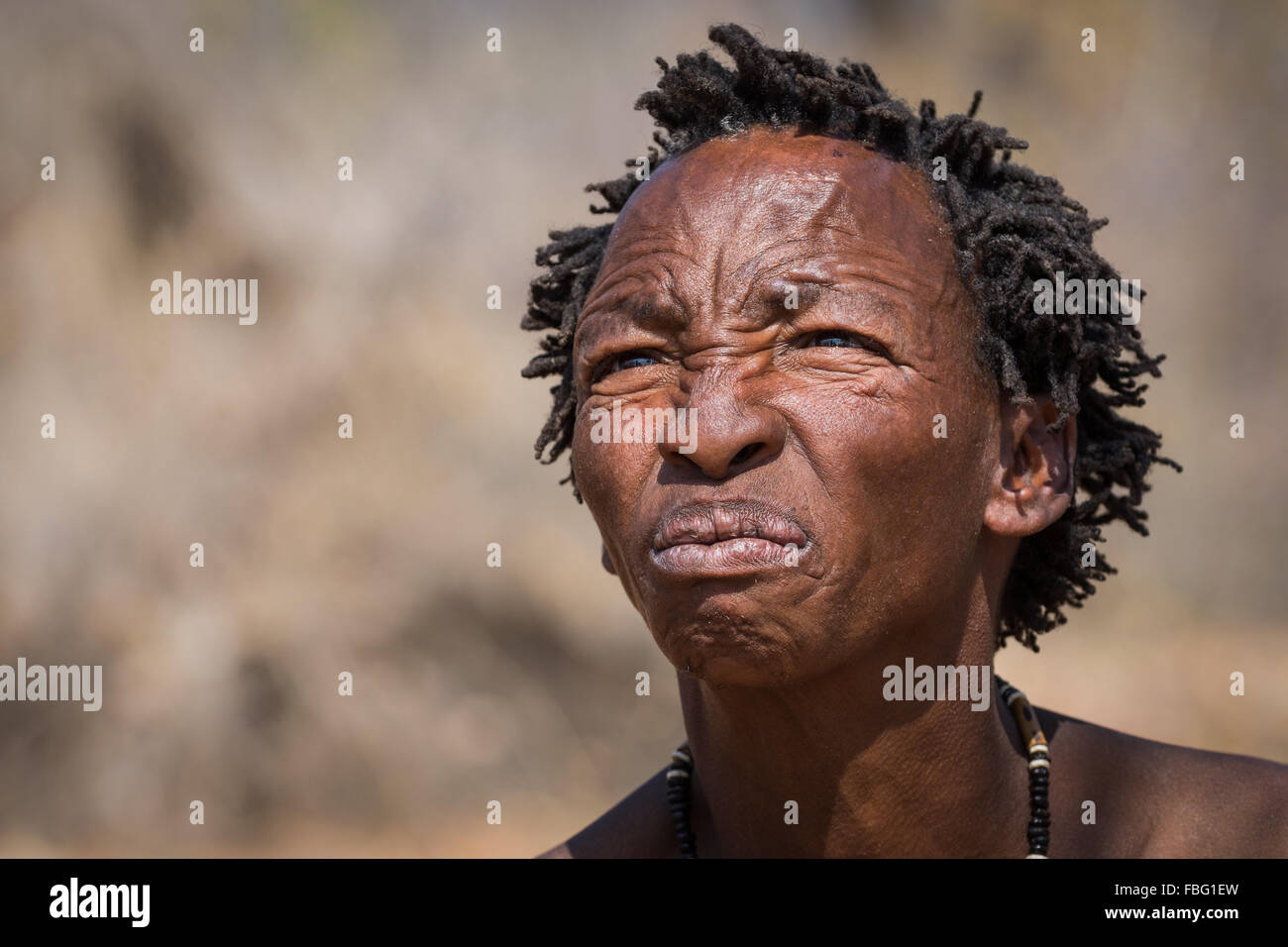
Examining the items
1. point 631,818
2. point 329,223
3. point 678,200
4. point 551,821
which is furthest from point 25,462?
point 678,200

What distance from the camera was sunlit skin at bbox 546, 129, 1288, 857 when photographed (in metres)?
2.93

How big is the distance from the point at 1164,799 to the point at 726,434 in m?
1.49

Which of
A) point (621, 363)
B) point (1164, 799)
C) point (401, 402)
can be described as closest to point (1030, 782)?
point (1164, 799)

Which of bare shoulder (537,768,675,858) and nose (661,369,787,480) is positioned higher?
nose (661,369,787,480)

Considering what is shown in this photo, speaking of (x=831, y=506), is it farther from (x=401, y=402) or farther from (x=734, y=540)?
(x=401, y=402)

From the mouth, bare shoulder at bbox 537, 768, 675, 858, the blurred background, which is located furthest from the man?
the blurred background

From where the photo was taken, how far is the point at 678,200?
3281 mm

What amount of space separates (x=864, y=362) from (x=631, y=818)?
4.94 feet

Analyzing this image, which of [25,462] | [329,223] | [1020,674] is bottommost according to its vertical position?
[1020,674]

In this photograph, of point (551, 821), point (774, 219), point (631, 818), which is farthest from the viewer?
point (551, 821)

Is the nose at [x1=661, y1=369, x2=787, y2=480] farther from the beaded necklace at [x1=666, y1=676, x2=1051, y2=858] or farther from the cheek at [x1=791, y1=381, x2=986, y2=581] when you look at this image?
the beaded necklace at [x1=666, y1=676, x2=1051, y2=858]

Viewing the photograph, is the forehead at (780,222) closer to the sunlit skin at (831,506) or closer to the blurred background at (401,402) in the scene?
the sunlit skin at (831,506)

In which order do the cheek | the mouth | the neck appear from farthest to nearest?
1. the neck
2. the cheek
3. the mouth
